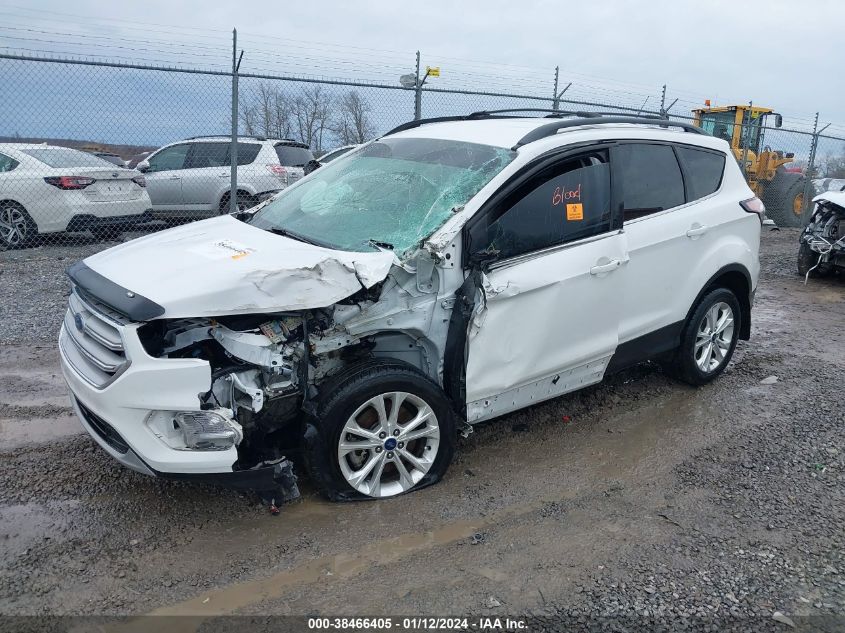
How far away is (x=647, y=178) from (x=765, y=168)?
44.0 feet

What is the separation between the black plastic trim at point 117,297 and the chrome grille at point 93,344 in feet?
0.28

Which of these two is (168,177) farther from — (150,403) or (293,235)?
(150,403)

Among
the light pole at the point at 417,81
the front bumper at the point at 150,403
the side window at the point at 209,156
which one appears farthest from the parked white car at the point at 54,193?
the front bumper at the point at 150,403

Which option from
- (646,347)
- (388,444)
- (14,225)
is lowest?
(388,444)

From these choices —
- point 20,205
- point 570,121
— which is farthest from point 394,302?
point 20,205

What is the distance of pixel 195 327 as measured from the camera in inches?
123

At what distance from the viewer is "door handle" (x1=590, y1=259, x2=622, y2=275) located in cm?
400

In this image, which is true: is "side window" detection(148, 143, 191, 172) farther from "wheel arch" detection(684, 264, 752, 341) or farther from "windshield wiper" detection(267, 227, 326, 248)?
"wheel arch" detection(684, 264, 752, 341)

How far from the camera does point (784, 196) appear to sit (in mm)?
15930

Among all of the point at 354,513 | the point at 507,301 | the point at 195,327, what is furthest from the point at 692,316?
the point at 195,327

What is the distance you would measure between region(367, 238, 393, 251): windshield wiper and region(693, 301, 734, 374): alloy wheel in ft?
8.60

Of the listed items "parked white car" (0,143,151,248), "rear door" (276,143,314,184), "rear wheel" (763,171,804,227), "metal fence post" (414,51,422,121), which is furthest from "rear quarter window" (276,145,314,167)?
"rear wheel" (763,171,804,227)

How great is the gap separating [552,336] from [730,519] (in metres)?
1.32

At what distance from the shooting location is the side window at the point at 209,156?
10.7 m
